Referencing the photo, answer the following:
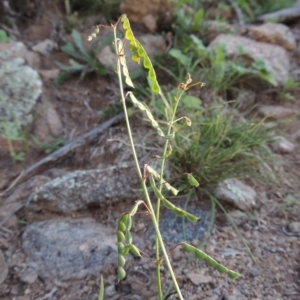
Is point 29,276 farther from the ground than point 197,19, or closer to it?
closer to it

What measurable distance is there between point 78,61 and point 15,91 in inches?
24.7

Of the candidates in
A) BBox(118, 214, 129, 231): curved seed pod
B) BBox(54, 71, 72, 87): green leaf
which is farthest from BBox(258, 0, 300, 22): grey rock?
BBox(118, 214, 129, 231): curved seed pod

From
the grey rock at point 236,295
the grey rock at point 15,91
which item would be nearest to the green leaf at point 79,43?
the grey rock at point 15,91

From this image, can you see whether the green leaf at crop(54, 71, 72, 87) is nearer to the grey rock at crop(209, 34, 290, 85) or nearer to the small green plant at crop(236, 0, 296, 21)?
the grey rock at crop(209, 34, 290, 85)

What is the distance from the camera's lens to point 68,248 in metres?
1.77

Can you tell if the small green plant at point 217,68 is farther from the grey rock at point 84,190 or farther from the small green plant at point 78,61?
the grey rock at point 84,190

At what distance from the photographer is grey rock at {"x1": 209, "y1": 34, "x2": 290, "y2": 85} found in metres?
2.92

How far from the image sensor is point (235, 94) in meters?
2.75

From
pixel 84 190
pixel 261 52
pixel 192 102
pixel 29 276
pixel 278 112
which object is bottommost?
pixel 29 276

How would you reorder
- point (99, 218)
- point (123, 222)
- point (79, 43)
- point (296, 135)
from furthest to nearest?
1. point (79, 43)
2. point (296, 135)
3. point (99, 218)
4. point (123, 222)

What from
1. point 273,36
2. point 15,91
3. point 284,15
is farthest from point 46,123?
point 284,15

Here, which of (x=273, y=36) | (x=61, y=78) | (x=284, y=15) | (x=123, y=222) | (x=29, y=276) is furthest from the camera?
(x=284, y=15)

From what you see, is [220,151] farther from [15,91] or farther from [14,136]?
[15,91]

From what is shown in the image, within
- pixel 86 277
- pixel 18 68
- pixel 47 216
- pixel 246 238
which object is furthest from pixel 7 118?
pixel 246 238
